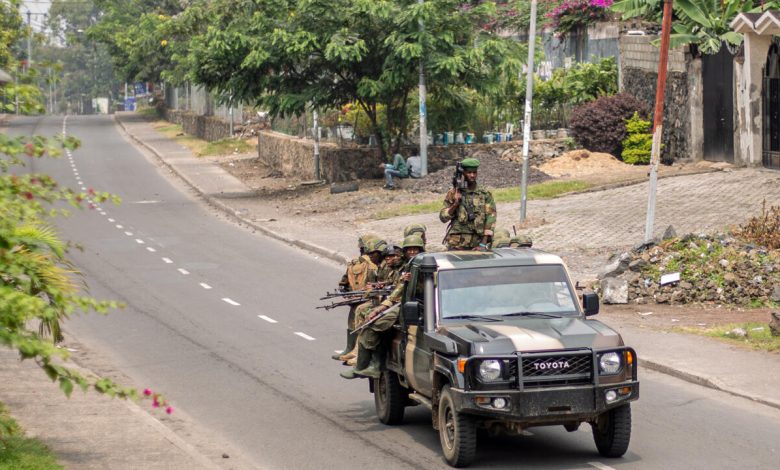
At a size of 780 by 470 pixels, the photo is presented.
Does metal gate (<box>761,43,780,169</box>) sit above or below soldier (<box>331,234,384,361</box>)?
above

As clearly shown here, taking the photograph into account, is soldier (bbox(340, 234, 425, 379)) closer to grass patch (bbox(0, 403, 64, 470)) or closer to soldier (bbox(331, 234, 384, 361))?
soldier (bbox(331, 234, 384, 361))

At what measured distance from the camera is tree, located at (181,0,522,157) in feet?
123

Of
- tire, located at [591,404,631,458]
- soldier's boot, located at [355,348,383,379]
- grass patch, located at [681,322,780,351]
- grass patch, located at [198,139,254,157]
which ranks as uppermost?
grass patch, located at [198,139,254,157]

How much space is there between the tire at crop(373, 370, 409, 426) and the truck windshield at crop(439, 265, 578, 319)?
1.52 meters

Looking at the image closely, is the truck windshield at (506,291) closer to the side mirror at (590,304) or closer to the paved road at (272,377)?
the side mirror at (590,304)

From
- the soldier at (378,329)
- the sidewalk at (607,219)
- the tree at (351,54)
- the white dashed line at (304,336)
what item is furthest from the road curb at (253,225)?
the soldier at (378,329)

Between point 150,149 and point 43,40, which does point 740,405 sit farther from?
point 150,149

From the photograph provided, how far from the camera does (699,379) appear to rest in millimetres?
15281

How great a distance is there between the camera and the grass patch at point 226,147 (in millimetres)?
58969

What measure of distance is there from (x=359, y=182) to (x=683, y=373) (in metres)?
25.8

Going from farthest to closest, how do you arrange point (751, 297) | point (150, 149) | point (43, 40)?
point (150, 149), point (751, 297), point (43, 40)

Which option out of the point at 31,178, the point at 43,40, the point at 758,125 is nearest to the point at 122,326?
the point at 43,40

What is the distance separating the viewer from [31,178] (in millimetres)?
8891

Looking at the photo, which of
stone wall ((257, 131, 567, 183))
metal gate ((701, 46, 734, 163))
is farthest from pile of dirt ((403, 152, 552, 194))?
metal gate ((701, 46, 734, 163))
